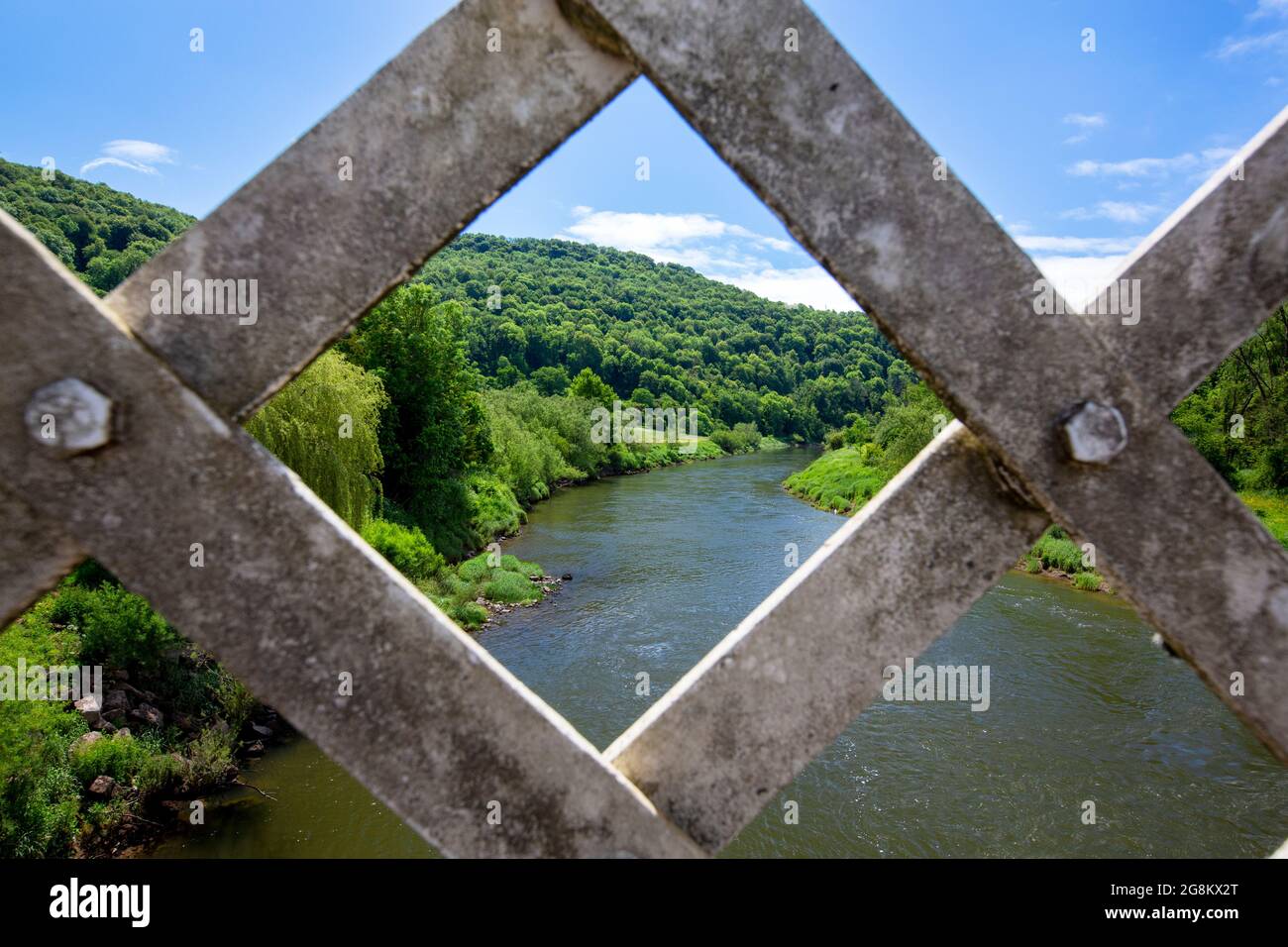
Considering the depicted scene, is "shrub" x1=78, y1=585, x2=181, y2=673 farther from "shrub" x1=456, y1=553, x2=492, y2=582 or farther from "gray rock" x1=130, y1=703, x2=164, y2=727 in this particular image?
"shrub" x1=456, y1=553, x2=492, y2=582

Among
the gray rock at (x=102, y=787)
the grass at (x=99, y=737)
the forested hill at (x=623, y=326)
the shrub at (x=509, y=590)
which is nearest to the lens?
the grass at (x=99, y=737)

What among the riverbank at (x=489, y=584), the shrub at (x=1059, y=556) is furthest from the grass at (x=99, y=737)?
the shrub at (x=1059, y=556)

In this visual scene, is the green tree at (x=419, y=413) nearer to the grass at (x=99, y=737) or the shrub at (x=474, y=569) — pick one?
the shrub at (x=474, y=569)

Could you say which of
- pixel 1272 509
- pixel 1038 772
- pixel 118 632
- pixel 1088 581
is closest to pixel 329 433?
pixel 118 632

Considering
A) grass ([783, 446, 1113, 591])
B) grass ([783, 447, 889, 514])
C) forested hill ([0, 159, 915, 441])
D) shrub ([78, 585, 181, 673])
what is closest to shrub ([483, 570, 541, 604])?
shrub ([78, 585, 181, 673])

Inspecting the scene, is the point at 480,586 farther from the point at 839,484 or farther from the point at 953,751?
the point at 839,484
